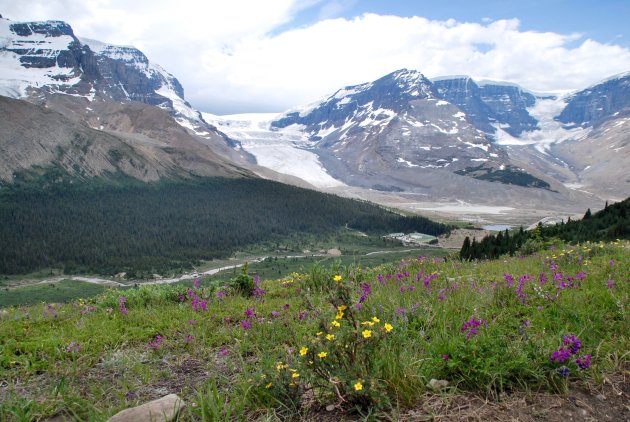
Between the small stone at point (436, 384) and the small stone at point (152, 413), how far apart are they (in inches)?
95.1

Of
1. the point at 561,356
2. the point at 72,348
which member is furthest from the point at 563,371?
the point at 72,348

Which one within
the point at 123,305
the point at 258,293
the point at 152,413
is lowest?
the point at 123,305

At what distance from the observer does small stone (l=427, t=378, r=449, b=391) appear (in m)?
4.14

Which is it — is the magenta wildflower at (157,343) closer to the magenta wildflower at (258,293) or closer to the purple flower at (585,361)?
the magenta wildflower at (258,293)

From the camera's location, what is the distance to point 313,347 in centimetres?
410

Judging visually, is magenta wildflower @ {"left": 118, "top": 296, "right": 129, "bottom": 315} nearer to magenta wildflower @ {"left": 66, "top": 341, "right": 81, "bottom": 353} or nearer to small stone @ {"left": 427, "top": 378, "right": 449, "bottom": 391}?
magenta wildflower @ {"left": 66, "top": 341, "right": 81, "bottom": 353}

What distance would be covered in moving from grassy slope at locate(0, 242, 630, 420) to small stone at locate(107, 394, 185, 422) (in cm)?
20

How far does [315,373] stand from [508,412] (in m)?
1.74

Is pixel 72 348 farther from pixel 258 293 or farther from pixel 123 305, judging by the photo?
pixel 258 293

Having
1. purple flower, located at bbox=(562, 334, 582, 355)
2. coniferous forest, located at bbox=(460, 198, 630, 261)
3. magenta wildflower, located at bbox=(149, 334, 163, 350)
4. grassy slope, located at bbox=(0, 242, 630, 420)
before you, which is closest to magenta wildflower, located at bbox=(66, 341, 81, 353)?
grassy slope, located at bbox=(0, 242, 630, 420)

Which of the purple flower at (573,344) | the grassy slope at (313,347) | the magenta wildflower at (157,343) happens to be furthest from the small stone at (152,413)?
the purple flower at (573,344)

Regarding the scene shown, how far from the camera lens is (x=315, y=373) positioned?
4113mm

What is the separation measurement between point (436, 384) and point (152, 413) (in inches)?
107

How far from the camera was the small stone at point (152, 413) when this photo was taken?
13.0 feet
